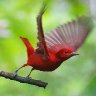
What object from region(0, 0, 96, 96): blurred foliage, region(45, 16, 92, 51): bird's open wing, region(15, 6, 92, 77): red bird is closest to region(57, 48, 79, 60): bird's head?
region(15, 6, 92, 77): red bird

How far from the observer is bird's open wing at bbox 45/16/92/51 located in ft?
10.3

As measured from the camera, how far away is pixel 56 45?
298cm

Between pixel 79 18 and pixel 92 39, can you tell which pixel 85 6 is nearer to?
pixel 92 39

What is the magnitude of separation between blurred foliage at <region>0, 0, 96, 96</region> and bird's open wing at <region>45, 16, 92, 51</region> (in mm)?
586

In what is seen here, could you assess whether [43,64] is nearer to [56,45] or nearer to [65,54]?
[65,54]

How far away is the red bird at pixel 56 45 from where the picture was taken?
2555mm

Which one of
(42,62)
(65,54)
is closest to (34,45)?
(65,54)

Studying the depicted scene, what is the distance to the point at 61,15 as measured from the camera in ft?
15.5

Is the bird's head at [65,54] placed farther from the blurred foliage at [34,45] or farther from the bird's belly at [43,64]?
the blurred foliage at [34,45]

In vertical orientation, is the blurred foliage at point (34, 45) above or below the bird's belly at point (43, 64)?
below

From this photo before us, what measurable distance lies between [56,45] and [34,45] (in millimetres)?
1172

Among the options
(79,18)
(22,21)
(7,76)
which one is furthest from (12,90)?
(7,76)

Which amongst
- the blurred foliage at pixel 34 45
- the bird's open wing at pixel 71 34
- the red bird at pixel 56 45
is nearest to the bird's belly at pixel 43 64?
the red bird at pixel 56 45

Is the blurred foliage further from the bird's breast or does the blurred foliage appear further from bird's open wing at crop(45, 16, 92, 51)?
the bird's breast
